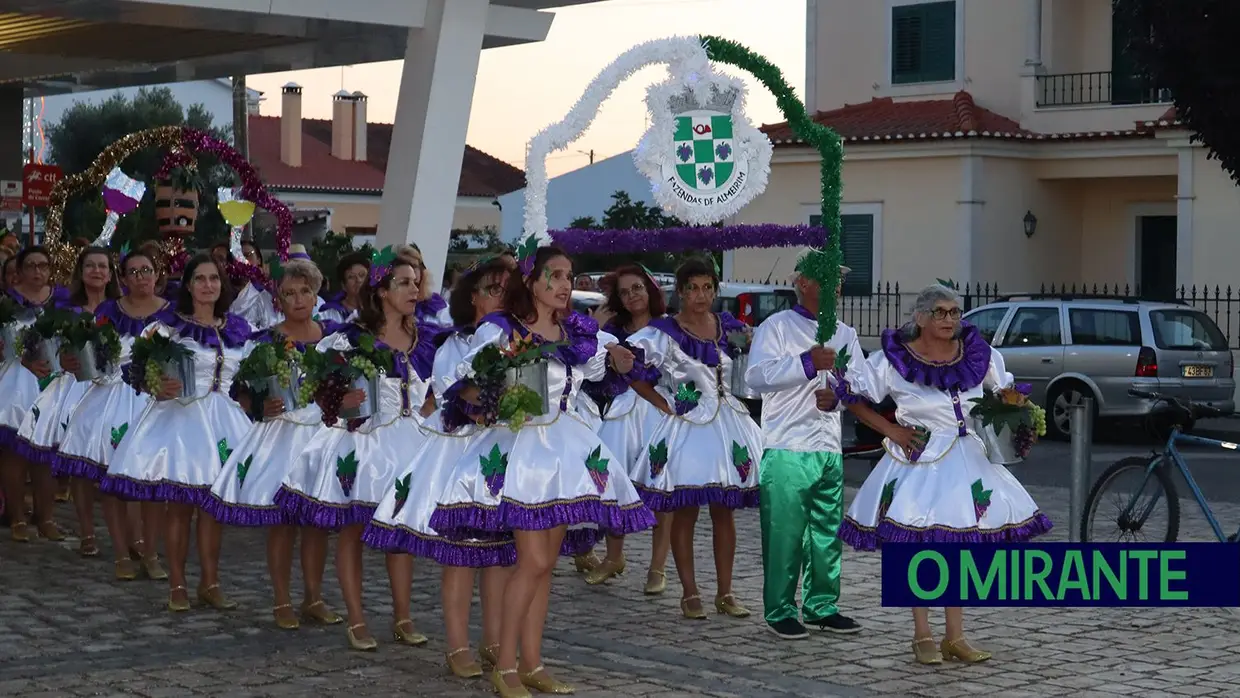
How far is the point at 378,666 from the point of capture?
7.94 meters

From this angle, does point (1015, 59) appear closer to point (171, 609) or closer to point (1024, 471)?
point (1024, 471)

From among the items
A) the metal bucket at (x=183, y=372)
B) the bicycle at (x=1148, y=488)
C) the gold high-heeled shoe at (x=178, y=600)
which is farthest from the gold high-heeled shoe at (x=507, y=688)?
the bicycle at (x=1148, y=488)

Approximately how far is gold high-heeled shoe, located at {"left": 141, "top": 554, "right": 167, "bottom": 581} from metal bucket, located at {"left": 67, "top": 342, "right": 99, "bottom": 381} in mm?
1119

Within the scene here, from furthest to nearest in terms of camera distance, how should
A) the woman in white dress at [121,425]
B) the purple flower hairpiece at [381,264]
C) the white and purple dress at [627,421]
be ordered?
1. the woman in white dress at [121,425]
2. the white and purple dress at [627,421]
3. the purple flower hairpiece at [381,264]

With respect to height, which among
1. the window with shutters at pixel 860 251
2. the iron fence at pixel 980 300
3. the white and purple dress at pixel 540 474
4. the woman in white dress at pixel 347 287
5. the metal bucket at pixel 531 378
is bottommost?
the white and purple dress at pixel 540 474

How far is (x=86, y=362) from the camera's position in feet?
33.9

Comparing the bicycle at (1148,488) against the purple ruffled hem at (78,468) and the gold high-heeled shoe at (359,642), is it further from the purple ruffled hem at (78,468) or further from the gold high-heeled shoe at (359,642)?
the purple ruffled hem at (78,468)

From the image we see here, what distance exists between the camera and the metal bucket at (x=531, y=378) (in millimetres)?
7121

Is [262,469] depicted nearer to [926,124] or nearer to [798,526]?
[798,526]

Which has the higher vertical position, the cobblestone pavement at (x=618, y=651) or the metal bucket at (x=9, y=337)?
the metal bucket at (x=9, y=337)

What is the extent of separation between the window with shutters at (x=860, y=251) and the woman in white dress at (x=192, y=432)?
21.0 m

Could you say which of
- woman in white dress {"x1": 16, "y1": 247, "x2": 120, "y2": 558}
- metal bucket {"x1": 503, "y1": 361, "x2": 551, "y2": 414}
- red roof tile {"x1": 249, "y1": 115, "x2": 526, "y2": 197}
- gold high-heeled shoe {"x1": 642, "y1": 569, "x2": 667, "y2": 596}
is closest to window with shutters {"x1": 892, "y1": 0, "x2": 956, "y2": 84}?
woman in white dress {"x1": 16, "y1": 247, "x2": 120, "y2": 558}

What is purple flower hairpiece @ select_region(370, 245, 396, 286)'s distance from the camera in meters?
8.54

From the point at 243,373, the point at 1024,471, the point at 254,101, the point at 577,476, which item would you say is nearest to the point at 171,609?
the point at 243,373
